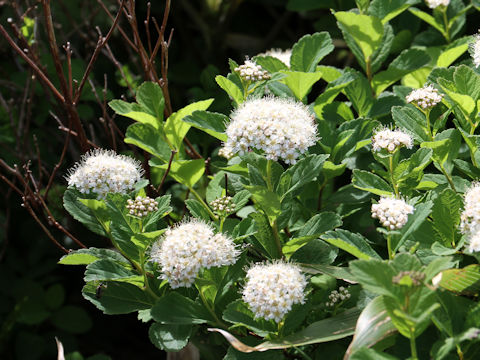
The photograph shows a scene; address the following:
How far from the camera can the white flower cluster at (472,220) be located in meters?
0.92

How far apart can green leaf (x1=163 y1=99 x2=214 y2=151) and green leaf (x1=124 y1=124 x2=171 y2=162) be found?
20mm

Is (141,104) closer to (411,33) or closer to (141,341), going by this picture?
(411,33)

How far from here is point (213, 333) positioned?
1209 millimetres

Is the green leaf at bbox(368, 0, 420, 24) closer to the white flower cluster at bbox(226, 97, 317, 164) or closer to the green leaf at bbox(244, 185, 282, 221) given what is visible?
the white flower cluster at bbox(226, 97, 317, 164)

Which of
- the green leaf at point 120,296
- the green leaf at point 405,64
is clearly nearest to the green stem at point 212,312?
the green leaf at point 120,296

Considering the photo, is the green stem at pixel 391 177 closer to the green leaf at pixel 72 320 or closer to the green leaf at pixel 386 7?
the green leaf at pixel 386 7

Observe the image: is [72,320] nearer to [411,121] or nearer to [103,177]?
[103,177]

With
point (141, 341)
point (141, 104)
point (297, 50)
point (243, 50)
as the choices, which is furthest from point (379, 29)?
point (141, 341)

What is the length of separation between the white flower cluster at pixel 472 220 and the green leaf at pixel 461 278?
1.6 inches

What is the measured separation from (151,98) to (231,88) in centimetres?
18

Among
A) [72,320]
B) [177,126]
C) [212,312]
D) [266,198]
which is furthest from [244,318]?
[72,320]

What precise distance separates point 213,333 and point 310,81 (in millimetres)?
532

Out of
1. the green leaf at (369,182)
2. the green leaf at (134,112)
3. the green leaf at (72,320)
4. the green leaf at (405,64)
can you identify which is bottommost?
the green leaf at (72,320)

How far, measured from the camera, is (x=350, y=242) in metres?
1.01
